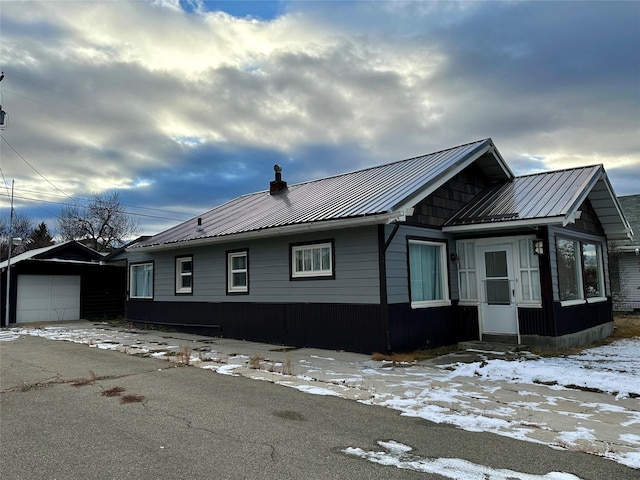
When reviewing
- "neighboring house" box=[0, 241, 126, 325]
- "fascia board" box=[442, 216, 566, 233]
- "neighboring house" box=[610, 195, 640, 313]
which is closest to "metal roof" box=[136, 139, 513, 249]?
"fascia board" box=[442, 216, 566, 233]

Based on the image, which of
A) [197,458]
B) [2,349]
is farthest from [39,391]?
[2,349]

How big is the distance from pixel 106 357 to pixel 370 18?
396 inches

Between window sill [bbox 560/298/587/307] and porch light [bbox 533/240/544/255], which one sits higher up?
porch light [bbox 533/240/544/255]

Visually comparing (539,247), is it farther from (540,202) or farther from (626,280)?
(626,280)

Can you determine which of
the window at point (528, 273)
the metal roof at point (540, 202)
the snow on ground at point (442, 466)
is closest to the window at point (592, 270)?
the metal roof at point (540, 202)

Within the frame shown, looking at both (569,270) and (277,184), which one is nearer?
(569,270)

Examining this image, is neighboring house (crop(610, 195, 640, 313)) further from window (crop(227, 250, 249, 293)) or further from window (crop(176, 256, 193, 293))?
window (crop(176, 256, 193, 293))

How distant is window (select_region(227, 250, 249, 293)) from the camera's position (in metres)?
12.9

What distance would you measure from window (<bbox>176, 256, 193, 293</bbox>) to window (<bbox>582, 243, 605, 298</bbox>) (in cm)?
1208

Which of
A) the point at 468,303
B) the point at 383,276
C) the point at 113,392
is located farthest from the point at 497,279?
the point at 113,392

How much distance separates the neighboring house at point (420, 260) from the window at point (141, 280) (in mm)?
3612

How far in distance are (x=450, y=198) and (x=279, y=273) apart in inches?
191

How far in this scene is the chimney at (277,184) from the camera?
17.1 metres

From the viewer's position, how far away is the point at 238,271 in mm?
13258
